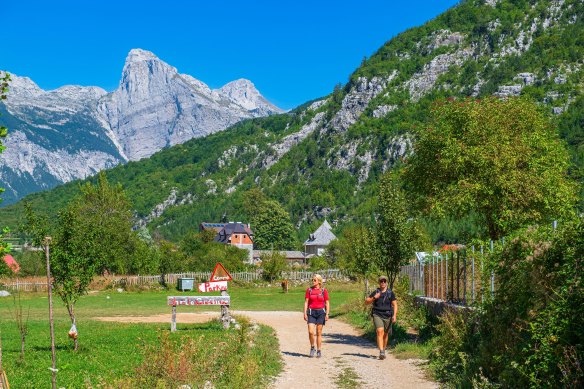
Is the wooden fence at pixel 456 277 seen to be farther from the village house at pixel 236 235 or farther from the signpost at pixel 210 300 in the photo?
the village house at pixel 236 235

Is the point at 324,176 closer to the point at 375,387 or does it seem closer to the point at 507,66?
the point at 507,66

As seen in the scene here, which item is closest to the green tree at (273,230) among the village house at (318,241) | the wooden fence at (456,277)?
the village house at (318,241)

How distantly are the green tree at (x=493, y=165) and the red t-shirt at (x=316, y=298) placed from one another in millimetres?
6566

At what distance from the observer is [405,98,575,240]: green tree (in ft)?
66.4

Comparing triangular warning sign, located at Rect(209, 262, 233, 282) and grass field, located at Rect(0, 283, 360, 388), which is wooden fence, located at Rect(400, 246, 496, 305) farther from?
triangular warning sign, located at Rect(209, 262, 233, 282)

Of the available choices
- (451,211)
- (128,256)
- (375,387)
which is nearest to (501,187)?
(451,211)

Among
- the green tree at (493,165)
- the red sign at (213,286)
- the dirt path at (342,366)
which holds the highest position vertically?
the green tree at (493,165)

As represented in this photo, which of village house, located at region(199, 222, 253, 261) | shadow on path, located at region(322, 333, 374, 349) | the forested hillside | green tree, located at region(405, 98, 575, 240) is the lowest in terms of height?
shadow on path, located at region(322, 333, 374, 349)

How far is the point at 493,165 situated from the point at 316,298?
8431mm

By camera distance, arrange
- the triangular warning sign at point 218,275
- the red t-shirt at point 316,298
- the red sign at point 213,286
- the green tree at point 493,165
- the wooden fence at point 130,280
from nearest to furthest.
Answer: the red t-shirt at point 316,298
the green tree at point 493,165
the red sign at point 213,286
the triangular warning sign at point 218,275
the wooden fence at point 130,280

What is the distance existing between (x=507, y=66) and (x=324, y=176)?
5599cm

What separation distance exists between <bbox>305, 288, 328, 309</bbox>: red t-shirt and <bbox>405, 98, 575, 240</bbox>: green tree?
21.5 ft

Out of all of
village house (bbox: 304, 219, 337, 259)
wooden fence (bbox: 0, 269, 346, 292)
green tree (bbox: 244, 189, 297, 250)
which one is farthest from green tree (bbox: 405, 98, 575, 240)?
green tree (bbox: 244, 189, 297, 250)

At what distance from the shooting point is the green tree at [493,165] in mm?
20250
